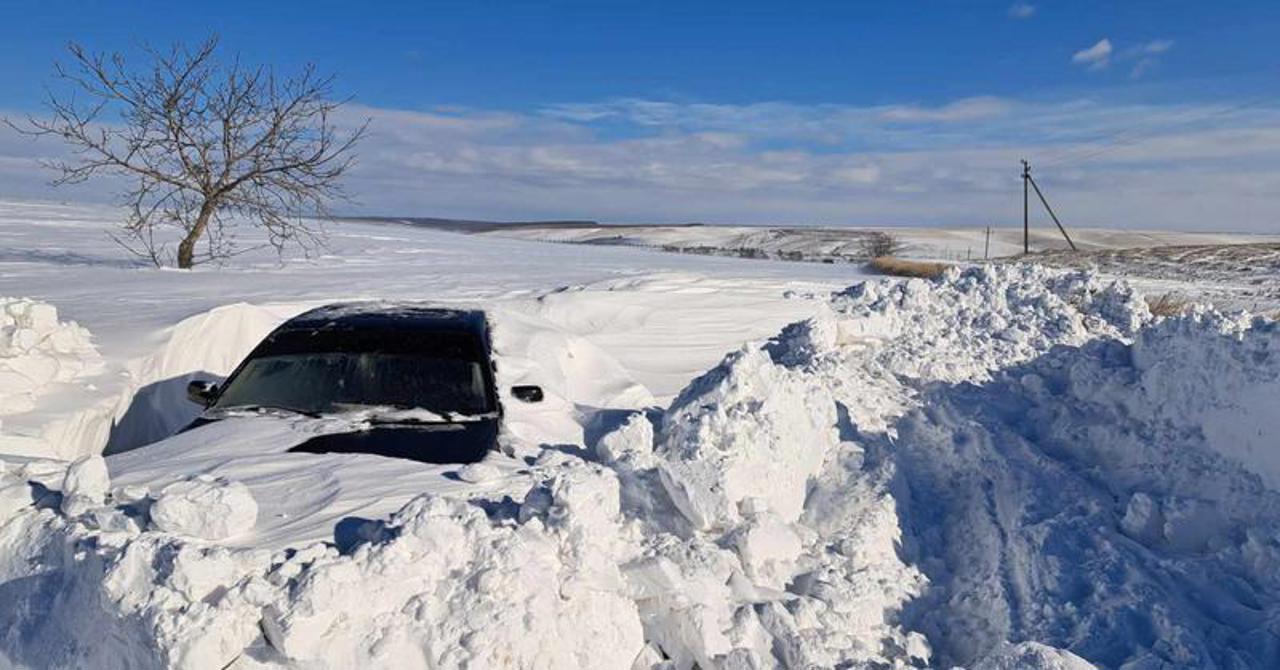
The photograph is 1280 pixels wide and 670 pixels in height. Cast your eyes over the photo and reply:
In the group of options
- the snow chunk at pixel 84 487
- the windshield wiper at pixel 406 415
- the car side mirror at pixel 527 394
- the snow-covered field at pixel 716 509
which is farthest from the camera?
the car side mirror at pixel 527 394

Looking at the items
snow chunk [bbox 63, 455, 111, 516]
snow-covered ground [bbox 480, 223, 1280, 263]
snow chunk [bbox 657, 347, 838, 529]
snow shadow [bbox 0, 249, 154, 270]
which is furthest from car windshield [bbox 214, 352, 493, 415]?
snow-covered ground [bbox 480, 223, 1280, 263]

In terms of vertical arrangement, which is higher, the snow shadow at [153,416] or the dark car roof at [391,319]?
the dark car roof at [391,319]

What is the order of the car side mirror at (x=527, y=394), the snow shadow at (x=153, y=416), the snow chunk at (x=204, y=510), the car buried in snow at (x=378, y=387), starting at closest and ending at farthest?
the snow chunk at (x=204, y=510)
the car buried in snow at (x=378, y=387)
the car side mirror at (x=527, y=394)
the snow shadow at (x=153, y=416)

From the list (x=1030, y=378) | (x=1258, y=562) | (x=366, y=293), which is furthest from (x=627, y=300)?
(x=1258, y=562)

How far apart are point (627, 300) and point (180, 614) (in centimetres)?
894

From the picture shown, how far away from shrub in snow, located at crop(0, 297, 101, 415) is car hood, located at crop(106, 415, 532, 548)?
2604mm

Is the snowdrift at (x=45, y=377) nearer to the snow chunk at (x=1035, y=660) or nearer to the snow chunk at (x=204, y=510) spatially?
the snow chunk at (x=204, y=510)

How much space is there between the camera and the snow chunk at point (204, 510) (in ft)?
11.2

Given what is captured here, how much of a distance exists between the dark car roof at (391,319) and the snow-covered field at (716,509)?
0.33 meters

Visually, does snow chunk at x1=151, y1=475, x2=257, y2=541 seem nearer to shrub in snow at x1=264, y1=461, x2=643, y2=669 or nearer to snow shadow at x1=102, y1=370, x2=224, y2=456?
shrub in snow at x1=264, y1=461, x2=643, y2=669

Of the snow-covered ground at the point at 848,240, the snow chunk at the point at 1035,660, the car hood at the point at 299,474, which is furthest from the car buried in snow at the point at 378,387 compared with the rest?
the snow-covered ground at the point at 848,240

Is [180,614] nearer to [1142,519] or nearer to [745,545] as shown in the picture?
[745,545]

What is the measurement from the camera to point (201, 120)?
16.0 meters

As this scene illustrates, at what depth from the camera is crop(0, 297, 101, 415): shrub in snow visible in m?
6.94
